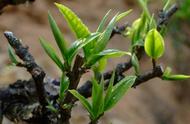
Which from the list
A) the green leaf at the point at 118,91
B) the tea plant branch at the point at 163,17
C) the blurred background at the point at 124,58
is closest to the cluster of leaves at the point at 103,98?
the green leaf at the point at 118,91

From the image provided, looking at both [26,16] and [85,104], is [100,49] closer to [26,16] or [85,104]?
[85,104]

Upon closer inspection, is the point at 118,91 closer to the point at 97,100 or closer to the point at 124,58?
the point at 97,100

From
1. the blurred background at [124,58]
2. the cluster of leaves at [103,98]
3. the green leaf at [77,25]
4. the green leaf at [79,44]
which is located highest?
the green leaf at [77,25]

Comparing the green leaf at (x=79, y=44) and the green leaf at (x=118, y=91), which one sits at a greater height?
the green leaf at (x=79, y=44)

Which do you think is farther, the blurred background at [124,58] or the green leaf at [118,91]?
the blurred background at [124,58]

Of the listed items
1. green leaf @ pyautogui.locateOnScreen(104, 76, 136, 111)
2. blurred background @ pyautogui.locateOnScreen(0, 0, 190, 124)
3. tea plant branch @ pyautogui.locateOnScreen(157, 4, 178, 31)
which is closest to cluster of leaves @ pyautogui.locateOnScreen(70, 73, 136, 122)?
green leaf @ pyautogui.locateOnScreen(104, 76, 136, 111)

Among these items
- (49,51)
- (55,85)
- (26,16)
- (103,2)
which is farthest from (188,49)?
(49,51)

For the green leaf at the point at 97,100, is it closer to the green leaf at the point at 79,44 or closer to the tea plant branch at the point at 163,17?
the green leaf at the point at 79,44
